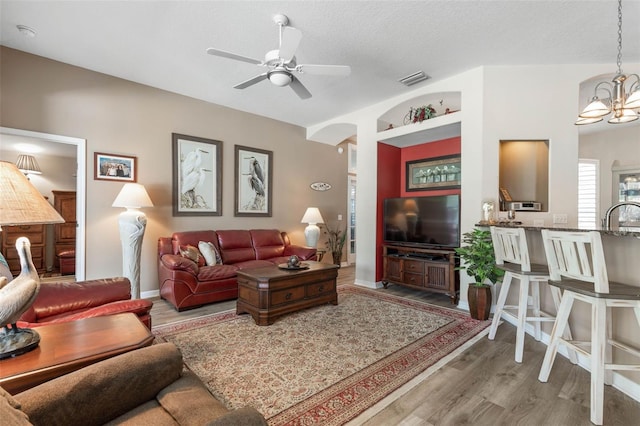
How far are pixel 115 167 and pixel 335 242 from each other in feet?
13.9

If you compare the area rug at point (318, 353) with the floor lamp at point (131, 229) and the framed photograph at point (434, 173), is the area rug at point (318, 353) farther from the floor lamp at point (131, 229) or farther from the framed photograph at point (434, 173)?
the framed photograph at point (434, 173)

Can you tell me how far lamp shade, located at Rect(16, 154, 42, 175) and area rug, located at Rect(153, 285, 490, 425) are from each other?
4899 millimetres

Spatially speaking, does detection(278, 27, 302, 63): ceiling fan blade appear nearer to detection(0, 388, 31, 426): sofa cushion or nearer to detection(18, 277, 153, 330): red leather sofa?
detection(18, 277, 153, 330): red leather sofa

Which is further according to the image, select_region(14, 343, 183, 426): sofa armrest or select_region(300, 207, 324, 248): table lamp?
select_region(300, 207, 324, 248): table lamp

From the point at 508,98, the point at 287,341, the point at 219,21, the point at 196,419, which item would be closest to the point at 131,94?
the point at 219,21

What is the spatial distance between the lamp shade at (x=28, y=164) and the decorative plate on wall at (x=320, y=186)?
209 inches

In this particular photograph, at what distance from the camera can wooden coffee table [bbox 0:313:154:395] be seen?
109cm

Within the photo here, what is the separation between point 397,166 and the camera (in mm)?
5398

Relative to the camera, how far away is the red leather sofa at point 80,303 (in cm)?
188

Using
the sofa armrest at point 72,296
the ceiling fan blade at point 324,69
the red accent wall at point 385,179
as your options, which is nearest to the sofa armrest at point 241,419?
the sofa armrest at point 72,296

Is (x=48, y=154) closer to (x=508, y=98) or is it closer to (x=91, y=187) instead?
(x=91, y=187)

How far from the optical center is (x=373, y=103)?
4875 millimetres

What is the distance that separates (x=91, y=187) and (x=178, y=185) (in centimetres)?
108

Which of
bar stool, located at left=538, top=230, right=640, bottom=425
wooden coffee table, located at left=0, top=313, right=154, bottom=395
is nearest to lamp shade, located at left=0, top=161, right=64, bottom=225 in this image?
wooden coffee table, located at left=0, top=313, right=154, bottom=395
